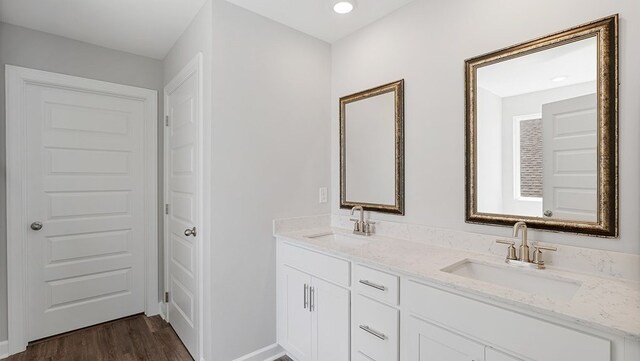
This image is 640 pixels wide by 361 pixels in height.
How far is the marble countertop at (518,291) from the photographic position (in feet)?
3.05

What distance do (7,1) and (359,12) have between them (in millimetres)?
2330

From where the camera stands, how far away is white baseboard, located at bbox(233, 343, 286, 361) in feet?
6.88

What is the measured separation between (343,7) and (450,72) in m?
0.81

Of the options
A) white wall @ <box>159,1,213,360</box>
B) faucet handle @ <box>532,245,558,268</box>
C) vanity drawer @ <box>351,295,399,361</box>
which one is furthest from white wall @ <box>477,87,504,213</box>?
white wall @ <box>159,1,213,360</box>

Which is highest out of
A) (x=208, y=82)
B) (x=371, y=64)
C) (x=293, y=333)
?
(x=371, y=64)

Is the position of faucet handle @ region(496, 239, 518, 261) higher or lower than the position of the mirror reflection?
lower

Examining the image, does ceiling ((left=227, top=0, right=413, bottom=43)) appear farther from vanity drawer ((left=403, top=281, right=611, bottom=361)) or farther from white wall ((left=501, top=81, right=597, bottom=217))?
vanity drawer ((left=403, top=281, right=611, bottom=361))

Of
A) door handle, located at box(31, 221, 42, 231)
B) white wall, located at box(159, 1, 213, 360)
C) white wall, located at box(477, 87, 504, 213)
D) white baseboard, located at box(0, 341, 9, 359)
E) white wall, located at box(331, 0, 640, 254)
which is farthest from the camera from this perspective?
door handle, located at box(31, 221, 42, 231)

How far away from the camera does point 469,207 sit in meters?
1.72

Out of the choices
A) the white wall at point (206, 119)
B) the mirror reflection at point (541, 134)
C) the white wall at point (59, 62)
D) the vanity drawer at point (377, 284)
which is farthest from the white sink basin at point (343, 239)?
the white wall at point (59, 62)

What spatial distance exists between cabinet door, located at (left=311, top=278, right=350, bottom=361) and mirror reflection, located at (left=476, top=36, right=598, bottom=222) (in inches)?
37.4

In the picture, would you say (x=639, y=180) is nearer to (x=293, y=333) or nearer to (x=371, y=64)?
(x=371, y=64)

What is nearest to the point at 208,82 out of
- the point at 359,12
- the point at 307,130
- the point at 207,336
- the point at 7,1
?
the point at 307,130

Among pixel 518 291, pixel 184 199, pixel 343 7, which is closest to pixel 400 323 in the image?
pixel 518 291
